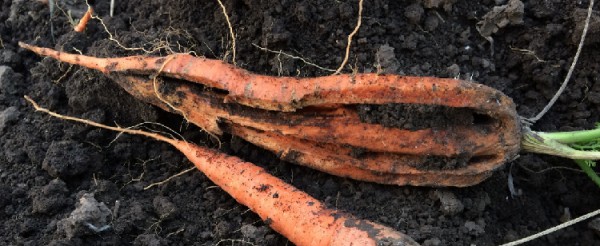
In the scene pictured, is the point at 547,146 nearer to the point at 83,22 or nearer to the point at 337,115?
the point at 337,115

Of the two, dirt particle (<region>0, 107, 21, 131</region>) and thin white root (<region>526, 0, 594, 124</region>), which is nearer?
thin white root (<region>526, 0, 594, 124</region>)

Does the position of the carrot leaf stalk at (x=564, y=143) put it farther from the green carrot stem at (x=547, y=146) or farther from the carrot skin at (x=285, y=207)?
the carrot skin at (x=285, y=207)

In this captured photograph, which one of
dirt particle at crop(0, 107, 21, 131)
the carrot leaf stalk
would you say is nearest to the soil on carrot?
dirt particle at crop(0, 107, 21, 131)

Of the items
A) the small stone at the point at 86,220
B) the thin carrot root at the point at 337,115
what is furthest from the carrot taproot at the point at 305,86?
the small stone at the point at 86,220

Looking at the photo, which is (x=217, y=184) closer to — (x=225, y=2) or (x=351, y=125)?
(x=351, y=125)

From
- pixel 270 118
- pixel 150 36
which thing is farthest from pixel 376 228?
pixel 150 36

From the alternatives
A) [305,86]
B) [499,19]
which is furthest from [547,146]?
[305,86]

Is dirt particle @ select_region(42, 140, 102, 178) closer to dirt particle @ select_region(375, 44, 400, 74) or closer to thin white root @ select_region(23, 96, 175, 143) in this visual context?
thin white root @ select_region(23, 96, 175, 143)
